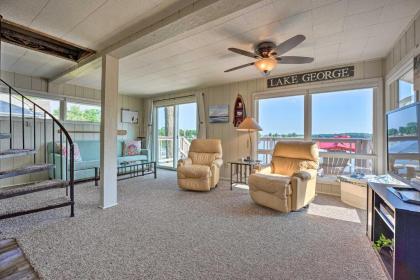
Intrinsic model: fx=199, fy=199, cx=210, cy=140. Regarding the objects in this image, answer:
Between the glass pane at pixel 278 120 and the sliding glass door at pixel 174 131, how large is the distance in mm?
1982

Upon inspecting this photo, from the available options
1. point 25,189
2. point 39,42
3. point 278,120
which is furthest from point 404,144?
point 39,42

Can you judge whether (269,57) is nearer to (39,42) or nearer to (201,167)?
(201,167)

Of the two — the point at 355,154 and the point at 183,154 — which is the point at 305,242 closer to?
the point at 355,154

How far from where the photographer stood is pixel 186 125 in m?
5.93

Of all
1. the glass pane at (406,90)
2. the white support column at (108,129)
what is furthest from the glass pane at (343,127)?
the white support column at (108,129)

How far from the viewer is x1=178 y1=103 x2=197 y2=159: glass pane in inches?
224

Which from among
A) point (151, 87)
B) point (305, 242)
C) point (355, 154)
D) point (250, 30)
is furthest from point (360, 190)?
point (151, 87)

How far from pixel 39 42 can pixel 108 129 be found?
4.93 feet

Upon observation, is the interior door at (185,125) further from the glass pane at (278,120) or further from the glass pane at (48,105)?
the glass pane at (48,105)

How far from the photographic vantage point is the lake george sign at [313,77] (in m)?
3.51

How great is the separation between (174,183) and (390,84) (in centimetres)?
419

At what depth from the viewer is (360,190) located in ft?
9.65

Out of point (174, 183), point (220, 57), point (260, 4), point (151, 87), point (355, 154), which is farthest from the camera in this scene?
point (151, 87)

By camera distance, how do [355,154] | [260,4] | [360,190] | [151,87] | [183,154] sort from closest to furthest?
[260,4] < [360,190] < [355,154] < [151,87] < [183,154]
